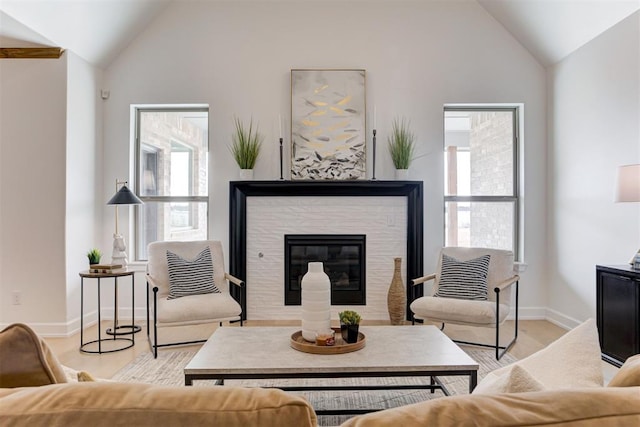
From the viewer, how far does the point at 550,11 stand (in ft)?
13.6

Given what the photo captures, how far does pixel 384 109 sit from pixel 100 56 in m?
3.07

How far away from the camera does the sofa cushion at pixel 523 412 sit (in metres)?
0.70

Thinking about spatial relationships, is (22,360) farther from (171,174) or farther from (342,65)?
(342,65)

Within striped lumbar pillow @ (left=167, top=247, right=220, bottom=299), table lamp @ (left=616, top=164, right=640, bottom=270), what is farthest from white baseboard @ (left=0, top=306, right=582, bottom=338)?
table lamp @ (left=616, top=164, right=640, bottom=270)

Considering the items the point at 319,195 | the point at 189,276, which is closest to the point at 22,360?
the point at 189,276

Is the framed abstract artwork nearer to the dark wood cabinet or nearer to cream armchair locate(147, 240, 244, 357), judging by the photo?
cream armchair locate(147, 240, 244, 357)

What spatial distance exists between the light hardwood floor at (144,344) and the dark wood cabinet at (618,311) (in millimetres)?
170

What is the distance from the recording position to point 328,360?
224 centimetres

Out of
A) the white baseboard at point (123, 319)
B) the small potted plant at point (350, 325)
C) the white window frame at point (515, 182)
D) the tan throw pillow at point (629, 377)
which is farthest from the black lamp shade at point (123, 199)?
the tan throw pillow at point (629, 377)

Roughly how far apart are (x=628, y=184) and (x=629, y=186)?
17mm

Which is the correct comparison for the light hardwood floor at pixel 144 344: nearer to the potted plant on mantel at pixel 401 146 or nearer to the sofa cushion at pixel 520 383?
the potted plant on mantel at pixel 401 146

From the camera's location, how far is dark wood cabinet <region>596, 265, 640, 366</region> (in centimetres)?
308

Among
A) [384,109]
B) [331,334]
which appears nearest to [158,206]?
[384,109]

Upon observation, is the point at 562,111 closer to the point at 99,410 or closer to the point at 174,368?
the point at 174,368
